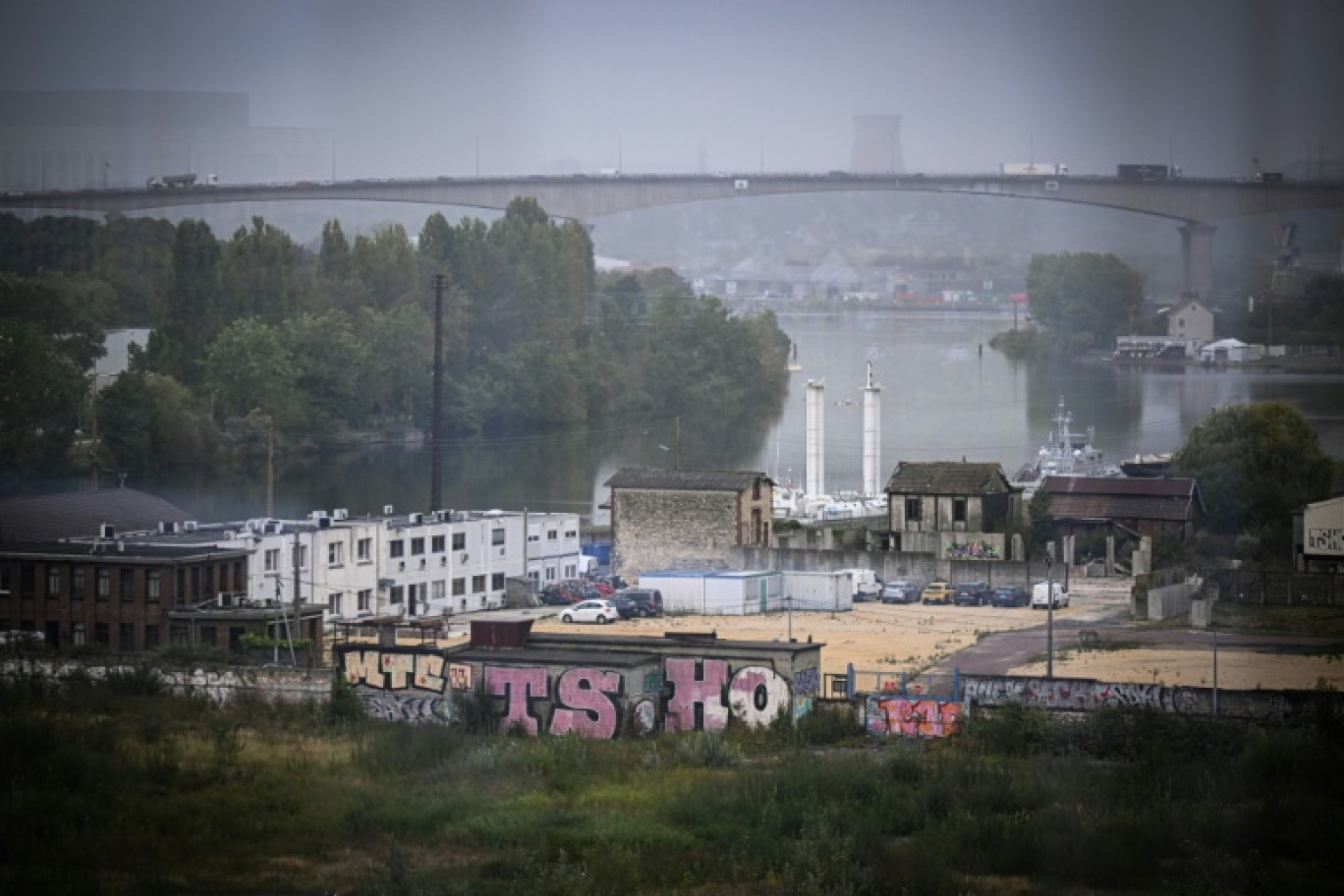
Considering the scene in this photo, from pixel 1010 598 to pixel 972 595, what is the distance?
0.47 ft

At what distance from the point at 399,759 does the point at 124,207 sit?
376 inches

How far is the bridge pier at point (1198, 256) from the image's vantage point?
36.0 feet

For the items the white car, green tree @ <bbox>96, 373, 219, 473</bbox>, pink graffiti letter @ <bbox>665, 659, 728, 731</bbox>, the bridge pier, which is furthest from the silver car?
the bridge pier

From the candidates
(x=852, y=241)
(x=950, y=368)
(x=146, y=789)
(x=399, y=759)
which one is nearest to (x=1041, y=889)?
(x=399, y=759)

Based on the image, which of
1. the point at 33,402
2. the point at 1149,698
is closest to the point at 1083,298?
the point at 33,402

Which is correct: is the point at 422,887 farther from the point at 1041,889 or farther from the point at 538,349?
the point at 538,349

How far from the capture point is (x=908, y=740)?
5.12 m

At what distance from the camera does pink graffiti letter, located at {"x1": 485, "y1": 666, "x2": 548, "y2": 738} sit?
17.0 ft

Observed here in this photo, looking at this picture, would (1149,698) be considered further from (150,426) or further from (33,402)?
(150,426)

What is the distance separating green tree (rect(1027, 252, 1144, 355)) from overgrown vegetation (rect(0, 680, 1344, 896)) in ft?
29.4

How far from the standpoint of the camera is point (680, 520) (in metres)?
9.04

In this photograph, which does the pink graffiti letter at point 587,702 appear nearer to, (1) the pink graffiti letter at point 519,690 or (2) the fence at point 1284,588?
(1) the pink graffiti letter at point 519,690

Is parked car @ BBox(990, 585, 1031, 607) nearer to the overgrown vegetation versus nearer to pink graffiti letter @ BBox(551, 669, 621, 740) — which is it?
the overgrown vegetation

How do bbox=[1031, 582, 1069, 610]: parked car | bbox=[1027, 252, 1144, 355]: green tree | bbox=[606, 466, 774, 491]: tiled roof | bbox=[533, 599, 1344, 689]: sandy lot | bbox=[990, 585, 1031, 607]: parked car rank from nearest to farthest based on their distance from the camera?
1. bbox=[533, 599, 1344, 689]: sandy lot
2. bbox=[1031, 582, 1069, 610]: parked car
3. bbox=[990, 585, 1031, 607]: parked car
4. bbox=[606, 466, 774, 491]: tiled roof
5. bbox=[1027, 252, 1144, 355]: green tree
